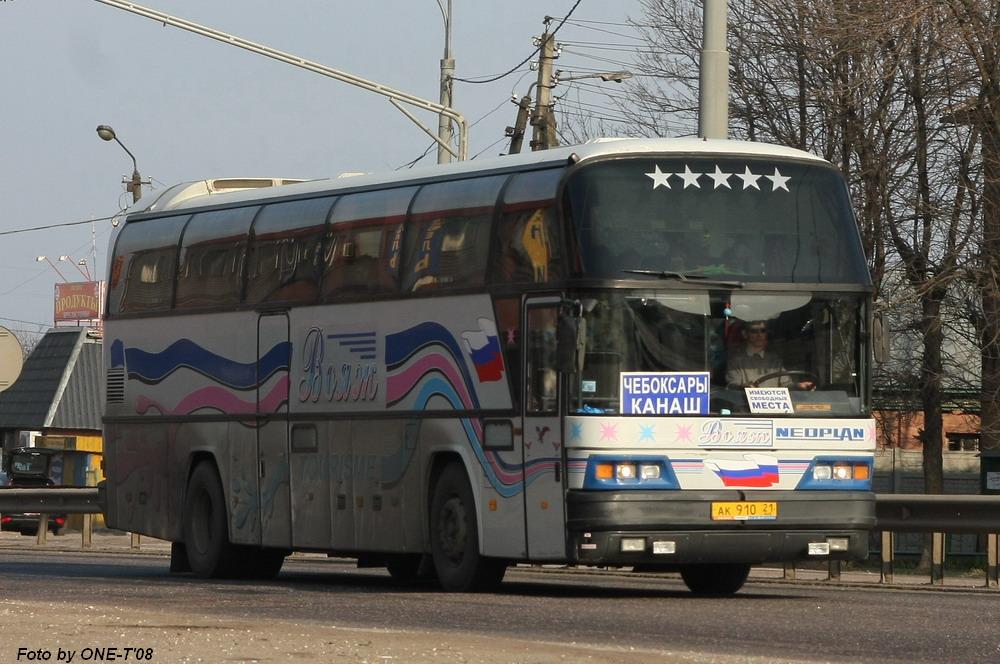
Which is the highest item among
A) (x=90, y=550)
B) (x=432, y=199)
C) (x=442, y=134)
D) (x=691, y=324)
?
(x=442, y=134)

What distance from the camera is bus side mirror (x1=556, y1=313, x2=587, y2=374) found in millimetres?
15203

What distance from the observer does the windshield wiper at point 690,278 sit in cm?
1555

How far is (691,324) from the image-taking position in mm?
15656

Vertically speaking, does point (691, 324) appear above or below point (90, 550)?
above

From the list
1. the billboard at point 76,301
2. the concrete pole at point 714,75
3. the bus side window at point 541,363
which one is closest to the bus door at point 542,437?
the bus side window at point 541,363

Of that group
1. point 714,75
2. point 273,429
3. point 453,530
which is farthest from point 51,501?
point 453,530

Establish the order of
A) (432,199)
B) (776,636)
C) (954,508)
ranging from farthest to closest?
(954,508), (432,199), (776,636)

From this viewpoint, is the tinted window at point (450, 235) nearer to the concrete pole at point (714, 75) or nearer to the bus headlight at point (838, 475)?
the bus headlight at point (838, 475)

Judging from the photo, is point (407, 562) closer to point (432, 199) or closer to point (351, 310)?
point (351, 310)

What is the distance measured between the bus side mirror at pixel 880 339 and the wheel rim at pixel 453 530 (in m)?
3.45

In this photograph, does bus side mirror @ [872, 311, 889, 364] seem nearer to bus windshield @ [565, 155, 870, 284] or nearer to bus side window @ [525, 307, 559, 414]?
bus windshield @ [565, 155, 870, 284]

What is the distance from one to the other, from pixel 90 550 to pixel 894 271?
12.4 metres

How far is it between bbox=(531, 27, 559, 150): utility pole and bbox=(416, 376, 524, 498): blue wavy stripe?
21.4 m

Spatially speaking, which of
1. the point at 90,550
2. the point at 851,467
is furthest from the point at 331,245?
the point at 90,550
